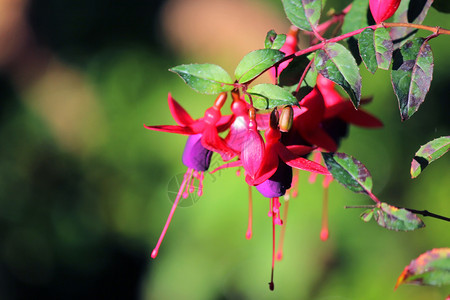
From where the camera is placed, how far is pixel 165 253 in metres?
1.80

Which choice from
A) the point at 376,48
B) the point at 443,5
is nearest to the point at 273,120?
the point at 376,48

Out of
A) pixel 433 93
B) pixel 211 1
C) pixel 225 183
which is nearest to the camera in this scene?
pixel 433 93

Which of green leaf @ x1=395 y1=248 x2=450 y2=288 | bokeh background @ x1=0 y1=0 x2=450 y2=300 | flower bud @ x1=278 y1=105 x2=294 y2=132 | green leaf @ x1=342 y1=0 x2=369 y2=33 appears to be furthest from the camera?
bokeh background @ x1=0 y1=0 x2=450 y2=300

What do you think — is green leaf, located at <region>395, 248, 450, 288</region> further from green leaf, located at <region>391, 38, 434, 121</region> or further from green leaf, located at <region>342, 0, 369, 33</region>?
green leaf, located at <region>342, 0, 369, 33</region>

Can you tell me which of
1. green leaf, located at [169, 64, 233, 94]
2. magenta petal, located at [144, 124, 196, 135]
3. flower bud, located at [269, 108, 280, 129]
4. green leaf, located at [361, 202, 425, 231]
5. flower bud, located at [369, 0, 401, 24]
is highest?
flower bud, located at [369, 0, 401, 24]

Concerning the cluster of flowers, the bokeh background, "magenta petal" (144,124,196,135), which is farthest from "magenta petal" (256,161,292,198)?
the bokeh background

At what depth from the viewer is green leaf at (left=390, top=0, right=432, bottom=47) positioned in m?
0.57

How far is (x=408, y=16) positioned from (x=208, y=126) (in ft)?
0.88

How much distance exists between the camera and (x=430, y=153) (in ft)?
1.55

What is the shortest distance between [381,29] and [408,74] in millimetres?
53

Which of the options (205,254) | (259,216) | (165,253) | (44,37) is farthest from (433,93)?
(44,37)

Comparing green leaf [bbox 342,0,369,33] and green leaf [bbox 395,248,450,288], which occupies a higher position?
green leaf [bbox 342,0,369,33]

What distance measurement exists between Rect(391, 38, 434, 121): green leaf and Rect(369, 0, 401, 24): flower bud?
0.04 metres

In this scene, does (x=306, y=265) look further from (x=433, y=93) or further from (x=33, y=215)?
(x=33, y=215)
